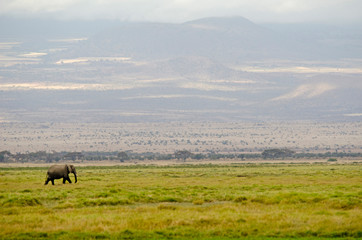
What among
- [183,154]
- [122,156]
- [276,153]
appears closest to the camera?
[122,156]

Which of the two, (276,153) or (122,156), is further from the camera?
(276,153)

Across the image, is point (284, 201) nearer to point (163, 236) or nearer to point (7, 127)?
point (163, 236)

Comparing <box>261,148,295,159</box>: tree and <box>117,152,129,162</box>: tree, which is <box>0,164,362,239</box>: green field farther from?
<box>261,148,295,159</box>: tree

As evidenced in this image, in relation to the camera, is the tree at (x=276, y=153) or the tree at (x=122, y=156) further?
the tree at (x=276, y=153)

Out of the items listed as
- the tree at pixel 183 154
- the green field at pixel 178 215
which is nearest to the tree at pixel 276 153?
the tree at pixel 183 154

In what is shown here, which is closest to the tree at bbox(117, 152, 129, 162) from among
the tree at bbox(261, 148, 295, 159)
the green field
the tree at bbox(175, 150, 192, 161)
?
the tree at bbox(175, 150, 192, 161)

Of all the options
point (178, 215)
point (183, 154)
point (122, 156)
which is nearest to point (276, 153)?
point (183, 154)

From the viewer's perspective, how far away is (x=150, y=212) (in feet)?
74.1

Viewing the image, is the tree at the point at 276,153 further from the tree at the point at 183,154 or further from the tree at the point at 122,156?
the tree at the point at 122,156

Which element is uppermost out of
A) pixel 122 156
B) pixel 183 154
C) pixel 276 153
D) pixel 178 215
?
pixel 178 215

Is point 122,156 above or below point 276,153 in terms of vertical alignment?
above

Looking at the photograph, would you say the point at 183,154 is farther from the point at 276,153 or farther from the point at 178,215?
the point at 178,215

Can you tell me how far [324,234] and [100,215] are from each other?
6.88 m

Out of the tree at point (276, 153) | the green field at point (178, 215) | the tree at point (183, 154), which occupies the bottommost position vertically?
the tree at point (276, 153)
